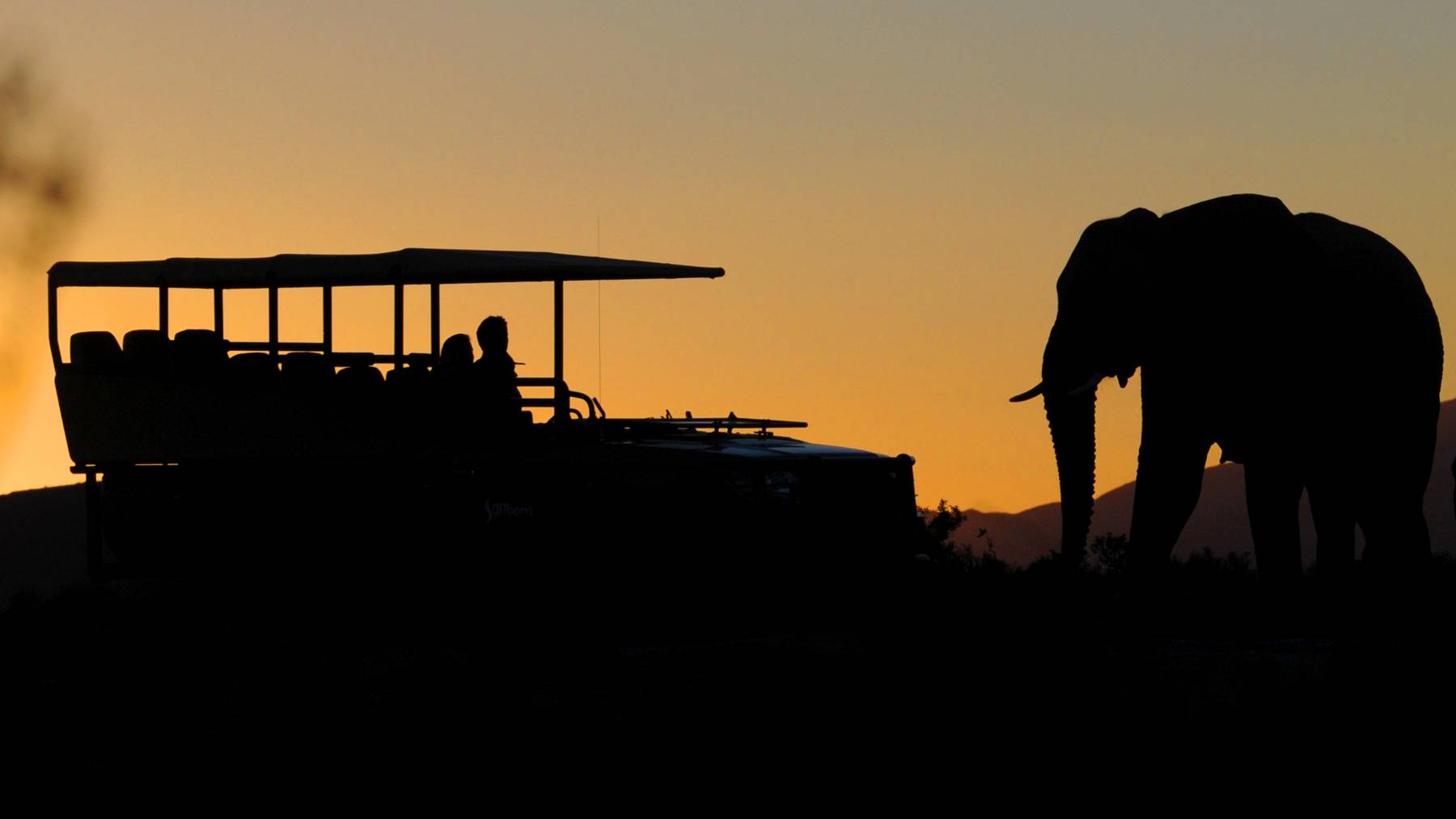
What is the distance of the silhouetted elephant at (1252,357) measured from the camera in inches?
582

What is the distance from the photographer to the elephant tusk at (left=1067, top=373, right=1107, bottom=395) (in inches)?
587

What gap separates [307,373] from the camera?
14.4m

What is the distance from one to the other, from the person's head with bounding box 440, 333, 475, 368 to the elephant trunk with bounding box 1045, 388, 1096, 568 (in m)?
4.04

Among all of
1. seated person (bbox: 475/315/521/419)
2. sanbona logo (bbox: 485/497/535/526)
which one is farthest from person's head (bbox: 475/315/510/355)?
sanbona logo (bbox: 485/497/535/526)

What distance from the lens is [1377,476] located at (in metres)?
14.9

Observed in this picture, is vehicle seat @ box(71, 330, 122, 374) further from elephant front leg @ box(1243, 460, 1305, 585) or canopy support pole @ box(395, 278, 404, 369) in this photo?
elephant front leg @ box(1243, 460, 1305, 585)

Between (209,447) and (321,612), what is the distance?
1.60 m

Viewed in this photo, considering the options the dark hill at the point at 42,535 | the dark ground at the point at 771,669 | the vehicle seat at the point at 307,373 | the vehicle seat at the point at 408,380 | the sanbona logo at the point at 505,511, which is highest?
the dark hill at the point at 42,535

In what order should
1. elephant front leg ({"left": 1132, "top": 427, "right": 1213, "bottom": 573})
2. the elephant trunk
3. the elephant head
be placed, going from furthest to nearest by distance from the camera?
the elephant head, the elephant trunk, elephant front leg ({"left": 1132, "top": 427, "right": 1213, "bottom": 573})

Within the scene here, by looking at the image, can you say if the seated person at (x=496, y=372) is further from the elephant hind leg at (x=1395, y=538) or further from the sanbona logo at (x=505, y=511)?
the elephant hind leg at (x=1395, y=538)

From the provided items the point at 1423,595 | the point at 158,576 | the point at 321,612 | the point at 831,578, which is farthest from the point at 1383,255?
the point at 158,576

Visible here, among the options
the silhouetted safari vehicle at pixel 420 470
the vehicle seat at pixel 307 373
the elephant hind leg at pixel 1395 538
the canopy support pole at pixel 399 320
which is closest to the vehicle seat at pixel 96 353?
the silhouetted safari vehicle at pixel 420 470

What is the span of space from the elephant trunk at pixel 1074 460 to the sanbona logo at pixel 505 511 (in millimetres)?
3739

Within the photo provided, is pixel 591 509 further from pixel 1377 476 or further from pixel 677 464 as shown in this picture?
pixel 1377 476
